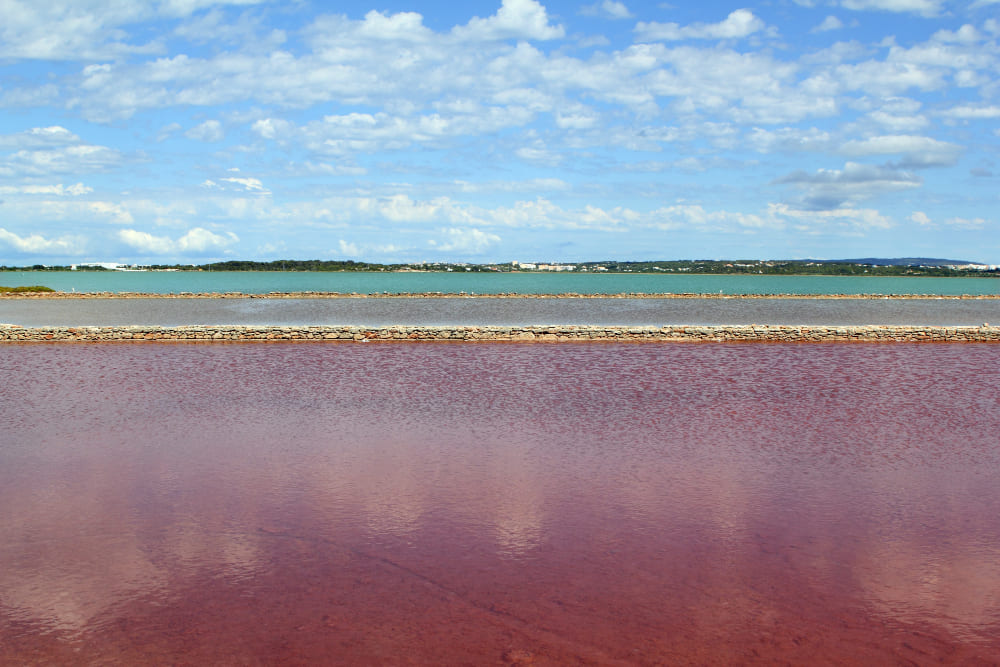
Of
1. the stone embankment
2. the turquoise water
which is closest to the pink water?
the stone embankment

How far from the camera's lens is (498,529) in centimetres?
749

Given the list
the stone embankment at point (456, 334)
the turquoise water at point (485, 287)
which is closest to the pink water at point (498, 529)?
the stone embankment at point (456, 334)

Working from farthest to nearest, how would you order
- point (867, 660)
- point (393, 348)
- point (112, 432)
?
point (393, 348), point (112, 432), point (867, 660)

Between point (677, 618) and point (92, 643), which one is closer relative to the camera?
point (92, 643)

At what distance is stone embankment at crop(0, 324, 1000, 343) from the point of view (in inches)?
1046

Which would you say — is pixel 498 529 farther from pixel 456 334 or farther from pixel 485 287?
pixel 485 287

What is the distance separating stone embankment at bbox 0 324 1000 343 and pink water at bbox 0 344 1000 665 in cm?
1111

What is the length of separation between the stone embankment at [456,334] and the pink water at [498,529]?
36.5 ft

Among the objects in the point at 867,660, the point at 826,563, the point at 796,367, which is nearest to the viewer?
the point at 867,660

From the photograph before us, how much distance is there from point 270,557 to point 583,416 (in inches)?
295

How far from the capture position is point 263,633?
17.9ft

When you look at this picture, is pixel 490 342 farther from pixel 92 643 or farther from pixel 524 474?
pixel 92 643

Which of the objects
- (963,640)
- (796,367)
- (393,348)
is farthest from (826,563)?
(393,348)

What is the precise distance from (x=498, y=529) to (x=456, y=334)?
19319 mm
